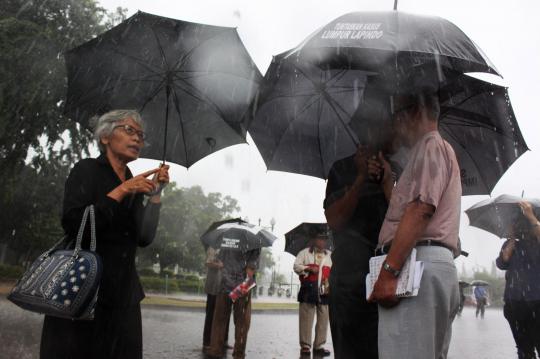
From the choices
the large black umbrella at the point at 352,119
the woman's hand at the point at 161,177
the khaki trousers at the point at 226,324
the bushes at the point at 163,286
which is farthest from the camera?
the bushes at the point at 163,286

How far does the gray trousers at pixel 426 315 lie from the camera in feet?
8.16

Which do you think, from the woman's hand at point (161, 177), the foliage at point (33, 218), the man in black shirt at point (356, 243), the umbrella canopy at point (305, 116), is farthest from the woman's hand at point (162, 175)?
the foliage at point (33, 218)

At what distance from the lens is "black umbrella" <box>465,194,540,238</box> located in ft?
20.6

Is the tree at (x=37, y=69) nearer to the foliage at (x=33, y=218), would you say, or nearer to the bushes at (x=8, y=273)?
the foliage at (x=33, y=218)

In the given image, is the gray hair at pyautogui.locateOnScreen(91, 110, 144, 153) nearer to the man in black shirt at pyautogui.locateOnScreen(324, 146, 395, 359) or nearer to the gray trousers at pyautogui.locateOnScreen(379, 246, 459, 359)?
the man in black shirt at pyautogui.locateOnScreen(324, 146, 395, 359)

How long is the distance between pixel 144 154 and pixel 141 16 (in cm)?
124

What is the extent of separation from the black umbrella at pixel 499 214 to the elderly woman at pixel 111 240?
4491mm

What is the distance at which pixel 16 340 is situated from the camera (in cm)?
775

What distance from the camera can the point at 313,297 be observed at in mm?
8477

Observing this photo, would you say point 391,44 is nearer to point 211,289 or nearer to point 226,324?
point 226,324

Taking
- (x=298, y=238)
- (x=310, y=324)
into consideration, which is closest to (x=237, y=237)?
(x=310, y=324)

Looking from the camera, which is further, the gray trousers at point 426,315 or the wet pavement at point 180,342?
the wet pavement at point 180,342

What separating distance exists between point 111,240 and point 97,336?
505 mm

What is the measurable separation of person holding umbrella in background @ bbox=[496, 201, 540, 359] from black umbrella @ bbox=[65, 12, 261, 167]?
3260 millimetres
